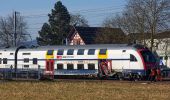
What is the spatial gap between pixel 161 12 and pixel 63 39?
49.1 meters

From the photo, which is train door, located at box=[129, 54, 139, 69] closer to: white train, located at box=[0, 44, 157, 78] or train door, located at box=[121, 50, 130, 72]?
white train, located at box=[0, 44, 157, 78]

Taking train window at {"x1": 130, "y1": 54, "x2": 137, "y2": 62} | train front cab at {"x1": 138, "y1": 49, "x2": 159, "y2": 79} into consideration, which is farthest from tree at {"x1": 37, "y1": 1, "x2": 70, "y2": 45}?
train window at {"x1": 130, "y1": 54, "x2": 137, "y2": 62}

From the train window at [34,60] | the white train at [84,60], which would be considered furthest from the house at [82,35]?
the train window at [34,60]

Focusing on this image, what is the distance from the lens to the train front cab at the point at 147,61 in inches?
1867

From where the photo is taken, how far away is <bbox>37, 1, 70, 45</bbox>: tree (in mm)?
121250

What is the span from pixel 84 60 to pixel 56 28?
73183mm

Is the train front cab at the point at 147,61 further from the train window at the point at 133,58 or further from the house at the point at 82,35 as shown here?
the house at the point at 82,35

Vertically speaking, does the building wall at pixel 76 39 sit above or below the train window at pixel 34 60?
above

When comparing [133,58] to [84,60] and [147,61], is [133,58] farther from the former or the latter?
[84,60]

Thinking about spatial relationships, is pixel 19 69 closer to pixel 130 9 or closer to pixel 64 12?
pixel 130 9

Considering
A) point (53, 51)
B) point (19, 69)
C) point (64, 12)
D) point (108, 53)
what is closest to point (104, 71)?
point (108, 53)

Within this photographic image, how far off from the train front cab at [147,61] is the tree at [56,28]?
7125 cm

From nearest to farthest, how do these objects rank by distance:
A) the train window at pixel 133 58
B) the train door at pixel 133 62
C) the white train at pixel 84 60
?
the train door at pixel 133 62 < the train window at pixel 133 58 < the white train at pixel 84 60

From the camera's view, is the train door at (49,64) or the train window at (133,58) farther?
the train door at (49,64)
